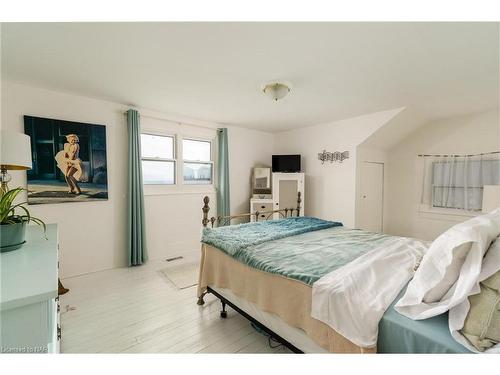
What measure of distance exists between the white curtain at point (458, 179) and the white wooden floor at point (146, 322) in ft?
13.0

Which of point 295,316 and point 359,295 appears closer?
point 359,295

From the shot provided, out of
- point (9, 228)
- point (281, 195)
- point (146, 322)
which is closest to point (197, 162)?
point (281, 195)

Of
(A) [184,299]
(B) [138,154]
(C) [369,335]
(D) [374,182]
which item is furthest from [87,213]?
(D) [374,182]

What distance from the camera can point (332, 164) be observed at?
4.36m

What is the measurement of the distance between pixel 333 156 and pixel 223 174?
2157 mm

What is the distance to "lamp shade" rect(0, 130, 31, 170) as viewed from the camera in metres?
1.48

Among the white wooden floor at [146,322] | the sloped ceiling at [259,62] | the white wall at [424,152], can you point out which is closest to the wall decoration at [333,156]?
the sloped ceiling at [259,62]

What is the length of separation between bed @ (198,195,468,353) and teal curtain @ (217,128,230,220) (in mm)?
1765

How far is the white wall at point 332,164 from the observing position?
3921 mm

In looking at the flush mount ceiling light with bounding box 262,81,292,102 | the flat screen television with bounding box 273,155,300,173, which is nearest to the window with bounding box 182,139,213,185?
the flat screen television with bounding box 273,155,300,173

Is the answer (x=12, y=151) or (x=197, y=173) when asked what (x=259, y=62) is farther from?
(x=197, y=173)

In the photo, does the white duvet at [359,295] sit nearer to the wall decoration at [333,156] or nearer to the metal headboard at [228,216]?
the metal headboard at [228,216]

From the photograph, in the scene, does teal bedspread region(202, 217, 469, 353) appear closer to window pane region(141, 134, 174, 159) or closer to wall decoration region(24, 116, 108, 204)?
wall decoration region(24, 116, 108, 204)

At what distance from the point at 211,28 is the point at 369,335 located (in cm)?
213
